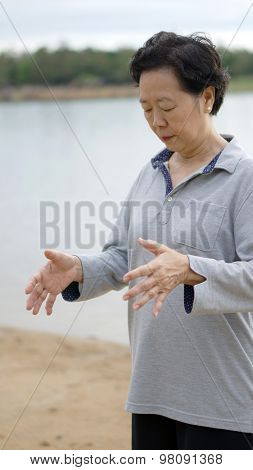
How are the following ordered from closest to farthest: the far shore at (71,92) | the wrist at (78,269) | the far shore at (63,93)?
the wrist at (78,269), the far shore at (71,92), the far shore at (63,93)

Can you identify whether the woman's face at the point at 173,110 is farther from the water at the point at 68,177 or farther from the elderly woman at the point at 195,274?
the water at the point at 68,177

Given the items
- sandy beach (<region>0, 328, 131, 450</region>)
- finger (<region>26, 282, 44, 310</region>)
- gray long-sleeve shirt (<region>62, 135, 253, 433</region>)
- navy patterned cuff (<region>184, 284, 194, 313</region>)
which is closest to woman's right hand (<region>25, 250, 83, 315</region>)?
finger (<region>26, 282, 44, 310</region>)

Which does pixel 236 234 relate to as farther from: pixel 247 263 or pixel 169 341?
pixel 169 341

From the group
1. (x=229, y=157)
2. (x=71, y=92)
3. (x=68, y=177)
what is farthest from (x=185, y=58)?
(x=71, y=92)

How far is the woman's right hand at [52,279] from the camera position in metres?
1.65

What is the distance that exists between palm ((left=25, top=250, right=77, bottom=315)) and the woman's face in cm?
31

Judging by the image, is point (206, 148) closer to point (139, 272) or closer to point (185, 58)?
point (185, 58)

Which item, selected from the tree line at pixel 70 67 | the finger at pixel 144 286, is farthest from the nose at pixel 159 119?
Result: the tree line at pixel 70 67

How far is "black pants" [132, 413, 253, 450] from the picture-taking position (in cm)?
153

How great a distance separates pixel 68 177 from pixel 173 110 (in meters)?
7.33

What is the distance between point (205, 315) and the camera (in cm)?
153

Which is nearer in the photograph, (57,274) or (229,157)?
(229,157)

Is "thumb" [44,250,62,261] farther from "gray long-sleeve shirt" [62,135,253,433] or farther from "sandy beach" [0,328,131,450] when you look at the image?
"sandy beach" [0,328,131,450]

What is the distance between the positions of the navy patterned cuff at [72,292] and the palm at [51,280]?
3 cm
